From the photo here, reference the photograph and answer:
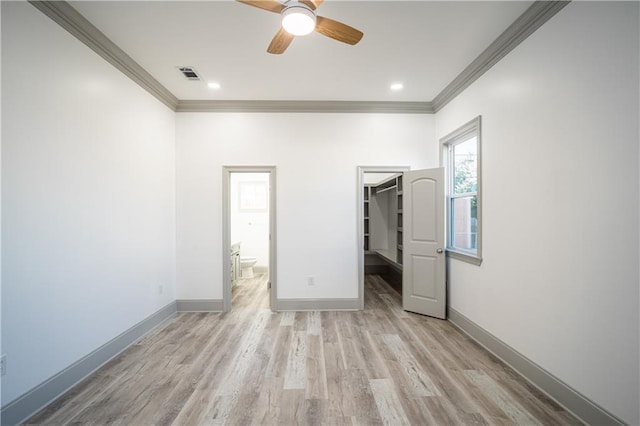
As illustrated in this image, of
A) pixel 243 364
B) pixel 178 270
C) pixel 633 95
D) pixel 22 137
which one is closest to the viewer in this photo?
pixel 633 95

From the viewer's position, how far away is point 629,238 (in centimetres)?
146

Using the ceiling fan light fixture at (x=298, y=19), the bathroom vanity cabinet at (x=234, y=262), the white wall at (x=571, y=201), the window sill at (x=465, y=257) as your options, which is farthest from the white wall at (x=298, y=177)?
the ceiling fan light fixture at (x=298, y=19)

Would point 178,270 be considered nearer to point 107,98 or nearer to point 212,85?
point 107,98

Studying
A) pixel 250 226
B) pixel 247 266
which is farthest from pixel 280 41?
pixel 250 226

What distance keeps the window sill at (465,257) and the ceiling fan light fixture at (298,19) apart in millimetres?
2630

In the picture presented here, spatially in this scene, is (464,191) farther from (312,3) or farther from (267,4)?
(267,4)

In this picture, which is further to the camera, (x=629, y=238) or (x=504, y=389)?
(x=504, y=389)

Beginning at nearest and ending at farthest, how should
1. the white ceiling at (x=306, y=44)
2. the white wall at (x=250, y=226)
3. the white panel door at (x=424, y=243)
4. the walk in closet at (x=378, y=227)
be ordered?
the white ceiling at (x=306, y=44)
the white panel door at (x=424, y=243)
the walk in closet at (x=378, y=227)
the white wall at (x=250, y=226)

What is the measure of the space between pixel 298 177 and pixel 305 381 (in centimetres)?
246

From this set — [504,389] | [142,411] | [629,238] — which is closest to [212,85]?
[142,411]

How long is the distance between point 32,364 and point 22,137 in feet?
4.92

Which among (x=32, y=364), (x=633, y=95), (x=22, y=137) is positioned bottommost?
(x=32, y=364)

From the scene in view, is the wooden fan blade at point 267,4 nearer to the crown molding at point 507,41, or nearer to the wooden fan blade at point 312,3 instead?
the wooden fan blade at point 312,3

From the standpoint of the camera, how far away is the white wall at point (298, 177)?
12.2 feet
